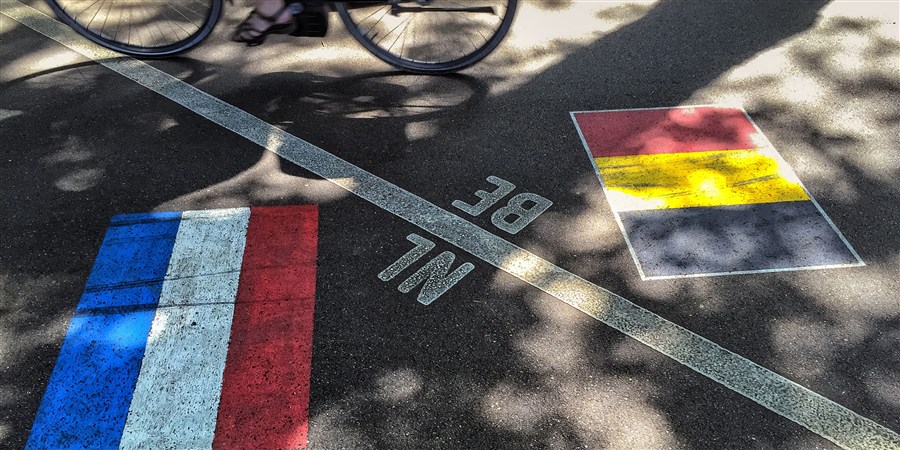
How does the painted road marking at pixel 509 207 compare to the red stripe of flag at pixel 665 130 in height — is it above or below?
below

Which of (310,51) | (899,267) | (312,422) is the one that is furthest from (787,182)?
(310,51)

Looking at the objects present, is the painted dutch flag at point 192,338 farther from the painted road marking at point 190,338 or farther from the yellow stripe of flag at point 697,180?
the yellow stripe of flag at point 697,180

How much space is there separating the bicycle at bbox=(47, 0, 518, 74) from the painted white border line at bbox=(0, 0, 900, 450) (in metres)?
0.40

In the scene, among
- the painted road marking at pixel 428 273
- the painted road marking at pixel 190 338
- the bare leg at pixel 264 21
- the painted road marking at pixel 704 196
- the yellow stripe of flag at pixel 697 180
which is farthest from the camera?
the bare leg at pixel 264 21

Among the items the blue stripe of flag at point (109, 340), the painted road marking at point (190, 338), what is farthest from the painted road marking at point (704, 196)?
the blue stripe of flag at point (109, 340)

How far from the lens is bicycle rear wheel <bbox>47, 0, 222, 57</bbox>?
5375 mm

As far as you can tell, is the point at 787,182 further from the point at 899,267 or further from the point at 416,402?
the point at 416,402

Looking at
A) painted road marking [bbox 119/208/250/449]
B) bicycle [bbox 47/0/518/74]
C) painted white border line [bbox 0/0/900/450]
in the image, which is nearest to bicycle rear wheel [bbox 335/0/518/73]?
bicycle [bbox 47/0/518/74]

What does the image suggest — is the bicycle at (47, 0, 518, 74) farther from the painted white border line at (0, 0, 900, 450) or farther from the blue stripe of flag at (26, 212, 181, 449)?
the blue stripe of flag at (26, 212, 181, 449)

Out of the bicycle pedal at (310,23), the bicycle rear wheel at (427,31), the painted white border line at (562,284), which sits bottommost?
the painted white border line at (562,284)

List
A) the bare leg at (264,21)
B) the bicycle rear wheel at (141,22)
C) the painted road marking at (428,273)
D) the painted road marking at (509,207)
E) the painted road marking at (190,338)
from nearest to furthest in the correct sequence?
the painted road marking at (190,338) < the painted road marking at (428,273) < the painted road marking at (509,207) < the bare leg at (264,21) < the bicycle rear wheel at (141,22)

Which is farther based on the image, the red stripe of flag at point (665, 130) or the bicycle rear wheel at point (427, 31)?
the bicycle rear wheel at point (427, 31)

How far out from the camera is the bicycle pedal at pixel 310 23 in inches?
193

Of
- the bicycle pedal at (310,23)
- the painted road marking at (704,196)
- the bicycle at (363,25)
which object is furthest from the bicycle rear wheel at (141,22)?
the painted road marking at (704,196)
